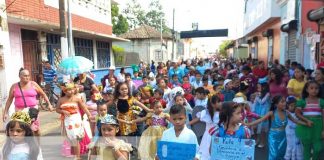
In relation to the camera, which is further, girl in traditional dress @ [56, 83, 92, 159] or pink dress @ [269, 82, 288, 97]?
pink dress @ [269, 82, 288, 97]

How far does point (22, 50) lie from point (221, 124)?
11.2 metres

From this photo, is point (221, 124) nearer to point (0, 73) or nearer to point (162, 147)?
point (162, 147)

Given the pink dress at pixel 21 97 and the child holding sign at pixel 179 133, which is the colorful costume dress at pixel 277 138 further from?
the pink dress at pixel 21 97

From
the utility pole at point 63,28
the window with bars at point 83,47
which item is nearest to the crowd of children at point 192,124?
the utility pole at point 63,28

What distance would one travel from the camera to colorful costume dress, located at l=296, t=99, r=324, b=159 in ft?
16.9

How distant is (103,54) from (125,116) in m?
20.7

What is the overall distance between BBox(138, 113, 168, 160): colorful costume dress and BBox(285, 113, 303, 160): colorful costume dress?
1968mm

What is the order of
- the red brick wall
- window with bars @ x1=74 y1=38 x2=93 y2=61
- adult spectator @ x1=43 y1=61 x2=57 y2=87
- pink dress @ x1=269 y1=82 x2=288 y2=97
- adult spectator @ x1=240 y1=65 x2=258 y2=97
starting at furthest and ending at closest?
window with bars @ x1=74 y1=38 x2=93 y2=61, adult spectator @ x1=43 y1=61 x2=57 y2=87, the red brick wall, adult spectator @ x1=240 y1=65 x2=258 y2=97, pink dress @ x1=269 y1=82 x2=288 y2=97

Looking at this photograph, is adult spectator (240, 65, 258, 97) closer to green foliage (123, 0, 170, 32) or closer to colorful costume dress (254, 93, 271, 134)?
colorful costume dress (254, 93, 271, 134)

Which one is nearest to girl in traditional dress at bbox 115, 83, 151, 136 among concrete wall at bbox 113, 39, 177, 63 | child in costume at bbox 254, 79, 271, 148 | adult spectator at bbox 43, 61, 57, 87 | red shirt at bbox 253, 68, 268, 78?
child in costume at bbox 254, 79, 271, 148

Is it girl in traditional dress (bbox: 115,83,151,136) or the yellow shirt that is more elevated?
the yellow shirt

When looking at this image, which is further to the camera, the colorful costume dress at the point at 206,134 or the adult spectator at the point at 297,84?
the adult spectator at the point at 297,84

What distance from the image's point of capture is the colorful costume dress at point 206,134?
4.64 meters

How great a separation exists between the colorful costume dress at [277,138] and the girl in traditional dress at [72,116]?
3164mm
